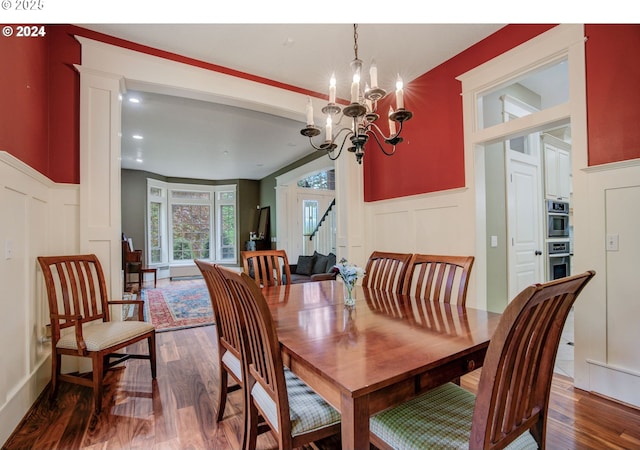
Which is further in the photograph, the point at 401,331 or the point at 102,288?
the point at 102,288

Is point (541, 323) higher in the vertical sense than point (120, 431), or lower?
higher

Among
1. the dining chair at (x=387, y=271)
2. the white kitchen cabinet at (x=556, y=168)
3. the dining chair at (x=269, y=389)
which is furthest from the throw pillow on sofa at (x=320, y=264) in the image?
the dining chair at (x=269, y=389)

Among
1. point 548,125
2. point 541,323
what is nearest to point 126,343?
point 541,323

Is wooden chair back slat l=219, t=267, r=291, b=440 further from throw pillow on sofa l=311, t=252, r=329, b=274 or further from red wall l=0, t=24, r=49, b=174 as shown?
throw pillow on sofa l=311, t=252, r=329, b=274

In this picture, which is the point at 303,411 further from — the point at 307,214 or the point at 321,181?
the point at 321,181

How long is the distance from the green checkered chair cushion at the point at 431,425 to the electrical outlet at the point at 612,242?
1.63m

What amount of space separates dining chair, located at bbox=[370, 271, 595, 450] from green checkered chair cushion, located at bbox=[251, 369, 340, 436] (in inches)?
7.4

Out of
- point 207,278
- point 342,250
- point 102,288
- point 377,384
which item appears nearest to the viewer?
point 377,384

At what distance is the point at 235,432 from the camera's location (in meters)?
1.72

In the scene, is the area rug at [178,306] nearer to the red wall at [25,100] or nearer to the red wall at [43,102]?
the red wall at [43,102]

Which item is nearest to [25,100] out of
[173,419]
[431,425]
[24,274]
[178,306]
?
[24,274]

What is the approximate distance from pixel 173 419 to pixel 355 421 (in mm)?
1595

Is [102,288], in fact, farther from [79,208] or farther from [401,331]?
[401,331]
